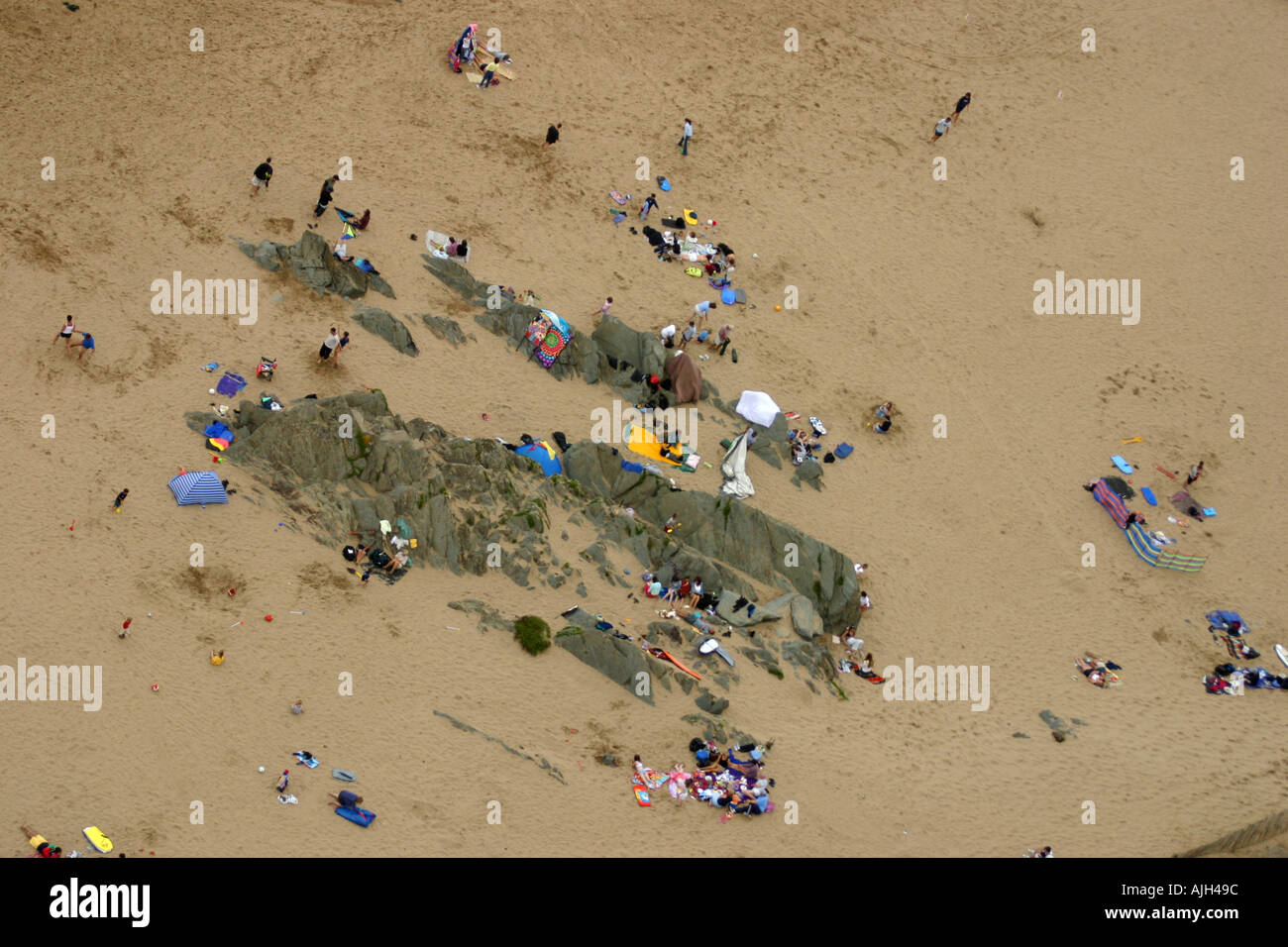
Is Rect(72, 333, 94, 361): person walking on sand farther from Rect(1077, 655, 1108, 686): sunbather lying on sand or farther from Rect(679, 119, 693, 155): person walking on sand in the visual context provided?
Rect(1077, 655, 1108, 686): sunbather lying on sand

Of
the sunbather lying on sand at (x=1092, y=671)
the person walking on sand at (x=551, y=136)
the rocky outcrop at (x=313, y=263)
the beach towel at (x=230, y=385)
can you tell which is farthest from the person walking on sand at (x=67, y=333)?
the sunbather lying on sand at (x=1092, y=671)

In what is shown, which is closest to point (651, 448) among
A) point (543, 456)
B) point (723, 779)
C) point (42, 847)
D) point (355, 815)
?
point (543, 456)

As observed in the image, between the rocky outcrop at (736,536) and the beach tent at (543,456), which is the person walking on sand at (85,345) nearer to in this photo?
the beach tent at (543,456)

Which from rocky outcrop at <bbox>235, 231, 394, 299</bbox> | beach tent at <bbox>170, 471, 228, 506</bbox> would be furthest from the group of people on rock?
rocky outcrop at <bbox>235, 231, 394, 299</bbox>

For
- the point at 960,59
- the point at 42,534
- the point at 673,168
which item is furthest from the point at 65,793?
the point at 960,59

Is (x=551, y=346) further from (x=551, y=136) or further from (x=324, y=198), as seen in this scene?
(x=551, y=136)

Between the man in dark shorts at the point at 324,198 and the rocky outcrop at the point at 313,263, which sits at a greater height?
the man in dark shorts at the point at 324,198
